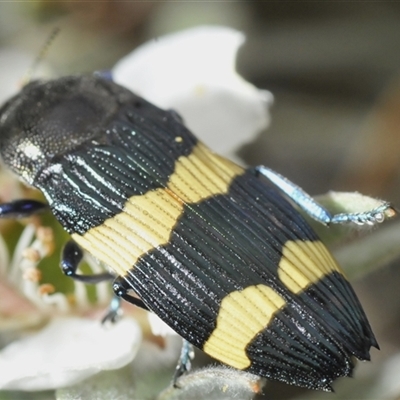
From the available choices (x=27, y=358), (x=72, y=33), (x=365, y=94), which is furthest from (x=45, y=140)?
(x=365, y=94)

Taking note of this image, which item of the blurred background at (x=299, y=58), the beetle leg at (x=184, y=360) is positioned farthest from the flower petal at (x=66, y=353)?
the blurred background at (x=299, y=58)

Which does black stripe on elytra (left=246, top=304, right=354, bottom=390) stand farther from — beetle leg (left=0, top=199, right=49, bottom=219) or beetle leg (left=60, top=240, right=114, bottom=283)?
beetle leg (left=0, top=199, right=49, bottom=219)

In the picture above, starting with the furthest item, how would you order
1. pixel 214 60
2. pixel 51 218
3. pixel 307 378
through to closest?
pixel 214 60, pixel 51 218, pixel 307 378

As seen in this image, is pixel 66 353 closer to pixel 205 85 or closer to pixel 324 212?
pixel 324 212

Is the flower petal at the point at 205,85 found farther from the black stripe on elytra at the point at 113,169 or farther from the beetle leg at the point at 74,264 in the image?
the beetle leg at the point at 74,264

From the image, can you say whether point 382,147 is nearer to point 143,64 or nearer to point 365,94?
point 365,94
